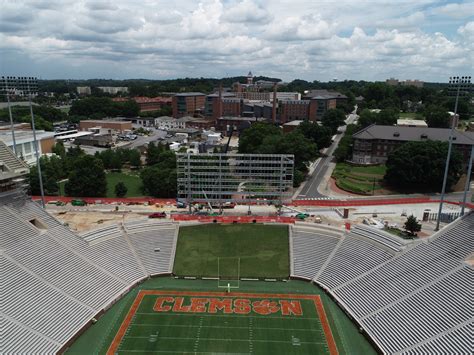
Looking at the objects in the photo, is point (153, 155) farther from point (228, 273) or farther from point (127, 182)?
point (228, 273)

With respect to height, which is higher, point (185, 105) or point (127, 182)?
point (185, 105)

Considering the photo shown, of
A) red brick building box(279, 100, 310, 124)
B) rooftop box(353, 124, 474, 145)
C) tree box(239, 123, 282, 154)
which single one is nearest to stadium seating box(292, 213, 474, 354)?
rooftop box(353, 124, 474, 145)

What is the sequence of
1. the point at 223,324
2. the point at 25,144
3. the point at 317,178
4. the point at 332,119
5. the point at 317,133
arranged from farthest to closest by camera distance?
the point at 332,119
the point at 317,133
the point at 25,144
the point at 317,178
the point at 223,324

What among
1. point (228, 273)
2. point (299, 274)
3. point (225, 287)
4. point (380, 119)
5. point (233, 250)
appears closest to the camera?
point (225, 287)

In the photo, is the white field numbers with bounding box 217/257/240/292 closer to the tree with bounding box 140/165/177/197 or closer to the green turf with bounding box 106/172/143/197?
the tree with bounding box 140/165/177/197

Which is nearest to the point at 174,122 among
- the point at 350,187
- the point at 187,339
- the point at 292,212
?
the point at 350,187

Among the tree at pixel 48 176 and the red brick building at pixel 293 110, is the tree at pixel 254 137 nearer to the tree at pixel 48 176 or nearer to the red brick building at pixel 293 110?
the tree at pixel 48 176

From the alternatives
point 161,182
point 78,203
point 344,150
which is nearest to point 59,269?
point 78,203

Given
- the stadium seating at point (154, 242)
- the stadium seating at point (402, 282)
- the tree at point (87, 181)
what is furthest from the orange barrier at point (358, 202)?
the tree at point (87, 181)
